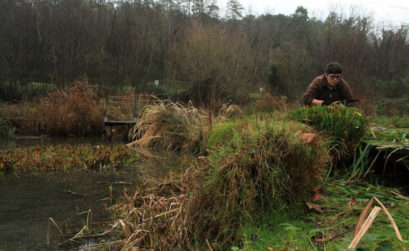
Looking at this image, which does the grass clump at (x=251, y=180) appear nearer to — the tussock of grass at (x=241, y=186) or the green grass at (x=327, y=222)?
the tussock of grass at (x=241, y=186)

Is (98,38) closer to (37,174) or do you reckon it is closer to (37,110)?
(37,110)

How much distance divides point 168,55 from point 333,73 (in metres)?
16.4

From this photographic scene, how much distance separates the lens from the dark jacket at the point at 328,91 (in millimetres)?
5314

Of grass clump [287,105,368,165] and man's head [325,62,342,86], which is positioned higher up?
man's head [325,62,342,86]

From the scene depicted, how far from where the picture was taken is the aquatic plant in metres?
7.04

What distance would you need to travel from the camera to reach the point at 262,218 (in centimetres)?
288

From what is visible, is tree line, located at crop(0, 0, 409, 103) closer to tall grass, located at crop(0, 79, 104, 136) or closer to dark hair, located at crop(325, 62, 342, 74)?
tall grass, located at crop(0, 79, 104, 136)

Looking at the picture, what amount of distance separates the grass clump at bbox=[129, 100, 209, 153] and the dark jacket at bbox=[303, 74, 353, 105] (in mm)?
4562

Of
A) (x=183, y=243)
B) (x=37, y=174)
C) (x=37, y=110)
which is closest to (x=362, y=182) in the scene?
(x=183, y=243)

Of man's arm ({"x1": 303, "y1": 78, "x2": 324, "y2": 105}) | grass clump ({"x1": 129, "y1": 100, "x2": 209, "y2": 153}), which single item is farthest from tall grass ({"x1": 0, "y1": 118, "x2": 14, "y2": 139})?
man's arm ({"x1": 303, "y1": 78, "x2": 324, "y2": 105})

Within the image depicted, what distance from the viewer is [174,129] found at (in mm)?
10648

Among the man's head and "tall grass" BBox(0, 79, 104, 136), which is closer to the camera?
the man's head

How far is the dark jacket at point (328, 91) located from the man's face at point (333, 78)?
101 mm

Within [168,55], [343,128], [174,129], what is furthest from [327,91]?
[168,55]
